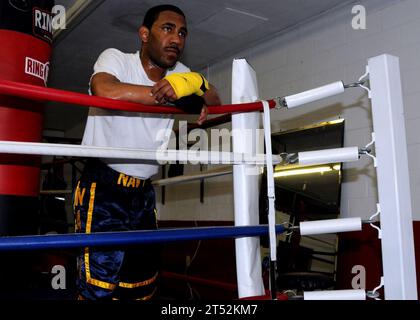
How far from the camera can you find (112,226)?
171cm

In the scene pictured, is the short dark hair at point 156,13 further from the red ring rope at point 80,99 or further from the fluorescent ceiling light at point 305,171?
the fluorescent ceiling light at point 305,171

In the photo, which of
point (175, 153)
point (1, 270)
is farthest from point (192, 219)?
point (175, 153)

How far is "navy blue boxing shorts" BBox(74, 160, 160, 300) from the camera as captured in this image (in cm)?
166

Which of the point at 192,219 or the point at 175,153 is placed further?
the point at 192,219

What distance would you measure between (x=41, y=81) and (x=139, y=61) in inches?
24.1

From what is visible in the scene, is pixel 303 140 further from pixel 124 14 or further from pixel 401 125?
pixel 401 125

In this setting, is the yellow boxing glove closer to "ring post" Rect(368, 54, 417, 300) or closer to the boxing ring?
the boxing ring

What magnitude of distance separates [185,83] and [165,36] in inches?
19.8

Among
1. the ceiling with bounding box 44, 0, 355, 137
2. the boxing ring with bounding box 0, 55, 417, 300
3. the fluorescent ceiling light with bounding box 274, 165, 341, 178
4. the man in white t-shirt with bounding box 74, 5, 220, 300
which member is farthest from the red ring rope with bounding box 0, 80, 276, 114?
the ceiling with bounding box 44, 0, 355, 137

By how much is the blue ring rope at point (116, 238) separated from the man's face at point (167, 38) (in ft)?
2.60

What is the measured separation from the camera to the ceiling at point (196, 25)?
12.4 ft

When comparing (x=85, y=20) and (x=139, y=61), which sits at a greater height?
(x=85, y=20)

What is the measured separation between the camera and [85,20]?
13.7ft

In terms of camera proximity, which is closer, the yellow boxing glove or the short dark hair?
the yellow boxing glove
